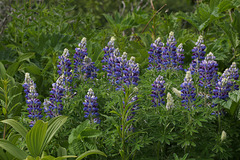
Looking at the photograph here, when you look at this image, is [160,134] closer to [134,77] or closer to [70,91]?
[134,77]

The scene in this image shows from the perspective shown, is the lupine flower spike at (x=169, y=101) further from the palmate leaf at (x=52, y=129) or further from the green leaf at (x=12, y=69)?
the green leaf at (x=12, y=69)

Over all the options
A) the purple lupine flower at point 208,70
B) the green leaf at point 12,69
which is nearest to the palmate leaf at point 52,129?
the purple lupine flower at point 208,70

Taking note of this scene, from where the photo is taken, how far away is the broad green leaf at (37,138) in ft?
7.04

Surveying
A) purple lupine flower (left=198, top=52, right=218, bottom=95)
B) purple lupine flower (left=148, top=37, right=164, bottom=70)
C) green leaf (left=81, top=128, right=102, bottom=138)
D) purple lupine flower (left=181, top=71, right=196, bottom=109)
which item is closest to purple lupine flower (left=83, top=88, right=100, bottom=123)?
green leaf (left=81, top=128, right=102, bottom=138)

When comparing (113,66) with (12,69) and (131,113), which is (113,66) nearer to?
(131,113)

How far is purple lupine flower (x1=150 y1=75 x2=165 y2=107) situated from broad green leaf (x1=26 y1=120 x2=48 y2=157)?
77 centimetres

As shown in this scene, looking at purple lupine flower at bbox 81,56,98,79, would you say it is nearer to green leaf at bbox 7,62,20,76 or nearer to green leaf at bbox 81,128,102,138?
green leaf at bbox 81,128,102,138

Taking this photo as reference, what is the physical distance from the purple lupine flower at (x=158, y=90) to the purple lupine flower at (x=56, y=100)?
2.17 ft

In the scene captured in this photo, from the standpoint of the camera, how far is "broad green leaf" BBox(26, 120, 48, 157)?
2.14m

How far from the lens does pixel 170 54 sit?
2.84m

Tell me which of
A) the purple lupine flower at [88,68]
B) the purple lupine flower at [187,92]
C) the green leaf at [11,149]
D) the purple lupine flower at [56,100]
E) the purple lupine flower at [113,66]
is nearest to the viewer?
the green leaf at [11,149]

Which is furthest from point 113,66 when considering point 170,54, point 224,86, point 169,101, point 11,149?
point 11,149

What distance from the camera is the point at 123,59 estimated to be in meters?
2.59

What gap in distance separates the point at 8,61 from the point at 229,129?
8.61 ft
